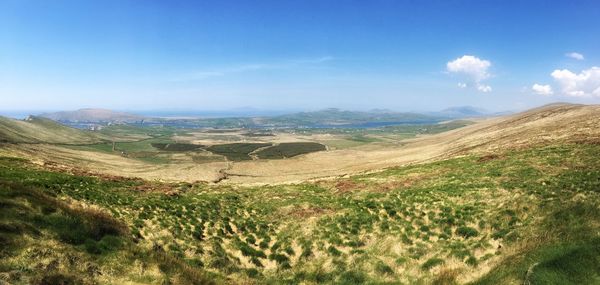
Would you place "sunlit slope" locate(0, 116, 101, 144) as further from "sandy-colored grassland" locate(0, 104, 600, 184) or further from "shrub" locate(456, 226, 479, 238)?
"shrub" locate(456, 226, 479, 238)

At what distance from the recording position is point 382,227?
2553 cm

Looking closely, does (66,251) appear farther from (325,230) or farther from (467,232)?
(467,232)

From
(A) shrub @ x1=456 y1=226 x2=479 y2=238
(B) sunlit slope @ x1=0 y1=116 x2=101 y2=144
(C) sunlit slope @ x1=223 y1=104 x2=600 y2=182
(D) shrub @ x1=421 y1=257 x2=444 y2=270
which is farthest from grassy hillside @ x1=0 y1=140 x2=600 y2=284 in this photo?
(B) sunlit slope @ x1=0 y1=116 x2=101 y2=144

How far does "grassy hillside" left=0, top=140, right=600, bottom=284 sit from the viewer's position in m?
15.8

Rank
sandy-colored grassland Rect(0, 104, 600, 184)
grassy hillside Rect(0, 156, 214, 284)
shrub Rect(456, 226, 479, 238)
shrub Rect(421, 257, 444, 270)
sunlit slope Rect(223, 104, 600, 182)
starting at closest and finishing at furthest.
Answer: grassy hillside Rect(0, 156, 214, 284) < shrub Rect(421, 257, 444, 270) < shrub Rect(456, 226, 479, 238) < sunlit slope Rect(223, 104, 600, 182) < sandy-colored grassland Rect(0, 104, 600, 184)

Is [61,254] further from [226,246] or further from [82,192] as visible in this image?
[82,192]

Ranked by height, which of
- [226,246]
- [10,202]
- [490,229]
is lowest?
[226,246]

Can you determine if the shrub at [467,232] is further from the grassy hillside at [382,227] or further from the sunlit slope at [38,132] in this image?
the sunlit slope at [38,132]

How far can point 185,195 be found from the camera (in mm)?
38219

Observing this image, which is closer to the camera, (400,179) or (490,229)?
(490,229)

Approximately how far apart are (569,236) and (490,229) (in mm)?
5327

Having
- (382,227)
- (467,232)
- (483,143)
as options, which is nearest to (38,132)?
(483,143)

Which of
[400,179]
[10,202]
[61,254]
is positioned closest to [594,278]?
[61,254]

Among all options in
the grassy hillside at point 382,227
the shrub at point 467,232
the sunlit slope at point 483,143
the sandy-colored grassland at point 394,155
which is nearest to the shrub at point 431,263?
the grassy hillside at point 382,227
